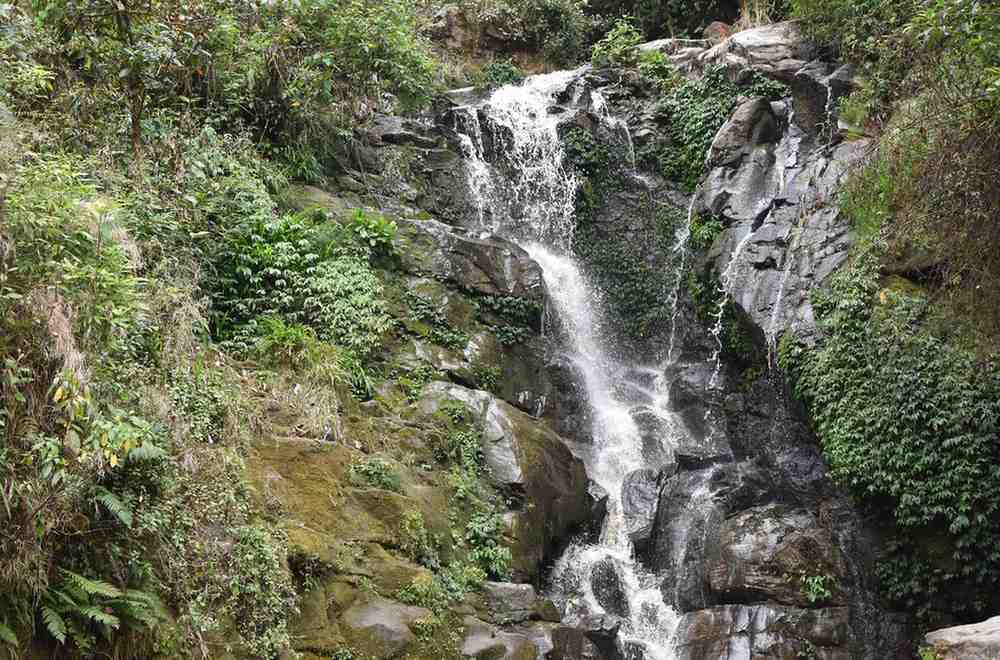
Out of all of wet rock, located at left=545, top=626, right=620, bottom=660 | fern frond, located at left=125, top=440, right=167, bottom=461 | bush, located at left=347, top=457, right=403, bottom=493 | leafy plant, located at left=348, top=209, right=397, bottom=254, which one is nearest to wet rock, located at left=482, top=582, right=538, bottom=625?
wet rock, located at left=545, top=626, right=620, bottom=660

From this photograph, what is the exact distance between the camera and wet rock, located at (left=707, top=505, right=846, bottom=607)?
9.66m

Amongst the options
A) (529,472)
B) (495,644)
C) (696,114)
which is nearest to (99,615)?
(495,644)

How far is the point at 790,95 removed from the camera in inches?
631

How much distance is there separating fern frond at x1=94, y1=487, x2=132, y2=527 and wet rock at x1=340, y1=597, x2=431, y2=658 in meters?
2.37

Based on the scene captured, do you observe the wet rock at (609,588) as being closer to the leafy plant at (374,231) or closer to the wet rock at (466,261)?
the wet rock at (466,261)

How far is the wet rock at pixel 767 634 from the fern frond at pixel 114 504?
6.79 metres

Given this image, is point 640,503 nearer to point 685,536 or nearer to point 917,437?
point 685,536

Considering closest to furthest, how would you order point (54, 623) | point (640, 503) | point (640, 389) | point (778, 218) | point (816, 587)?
point (54, 623) → point (816, 587) → point (640, 503) → point (778, 218) → point (640, 389)

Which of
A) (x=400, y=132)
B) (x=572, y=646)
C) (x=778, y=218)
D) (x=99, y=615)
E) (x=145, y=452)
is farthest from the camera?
(x=400, y=132)

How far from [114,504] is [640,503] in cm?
796

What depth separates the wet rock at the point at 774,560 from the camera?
9656 millimetres

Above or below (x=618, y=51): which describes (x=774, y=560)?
below

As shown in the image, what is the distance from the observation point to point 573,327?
14.7m

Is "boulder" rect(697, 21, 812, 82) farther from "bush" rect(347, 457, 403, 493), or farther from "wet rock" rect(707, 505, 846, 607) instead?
"bush" rect(347, 457, 403, 493)
